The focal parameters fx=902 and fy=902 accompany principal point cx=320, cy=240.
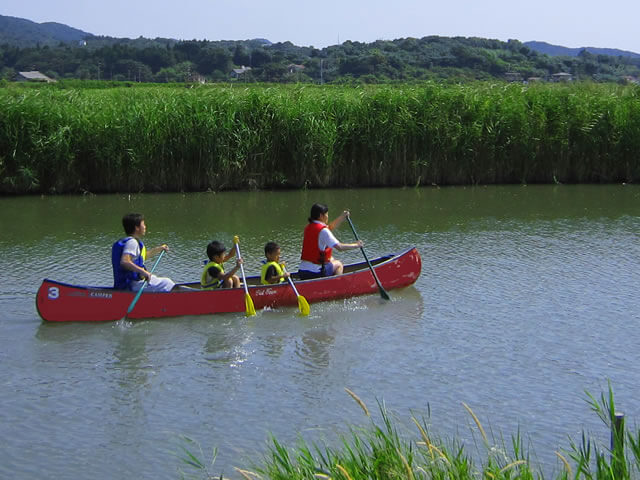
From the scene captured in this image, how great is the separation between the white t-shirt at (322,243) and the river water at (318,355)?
0.62m

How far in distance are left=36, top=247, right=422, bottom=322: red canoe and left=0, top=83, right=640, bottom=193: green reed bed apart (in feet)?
29.8

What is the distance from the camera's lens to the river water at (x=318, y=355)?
725 cm

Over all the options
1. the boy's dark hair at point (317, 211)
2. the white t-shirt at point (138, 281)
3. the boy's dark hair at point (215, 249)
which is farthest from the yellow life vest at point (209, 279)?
the boy's dark hair at point (317, 211)

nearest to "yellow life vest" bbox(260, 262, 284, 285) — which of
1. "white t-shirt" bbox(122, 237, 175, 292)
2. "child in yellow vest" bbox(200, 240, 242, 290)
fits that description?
"child in yellow vest" bbox(200, 240, 242, 290)

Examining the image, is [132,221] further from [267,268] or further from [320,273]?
[320,273]

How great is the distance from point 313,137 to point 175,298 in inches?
399

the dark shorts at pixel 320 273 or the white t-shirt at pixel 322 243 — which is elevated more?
the white t-shirt at pixel 322 243

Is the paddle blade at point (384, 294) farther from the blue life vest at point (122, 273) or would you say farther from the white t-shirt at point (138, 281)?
the blue life vest at point (122, 273)

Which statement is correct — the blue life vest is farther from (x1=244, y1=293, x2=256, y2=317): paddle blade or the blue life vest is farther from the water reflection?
the water reflection

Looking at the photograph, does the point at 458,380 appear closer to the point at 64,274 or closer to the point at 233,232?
the point at 64,274

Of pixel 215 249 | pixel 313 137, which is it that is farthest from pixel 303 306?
pixel 313 137

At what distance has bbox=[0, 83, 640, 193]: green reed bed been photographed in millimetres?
19391

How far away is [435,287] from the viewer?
11992 mm

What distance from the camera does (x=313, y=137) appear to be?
2002 cm
